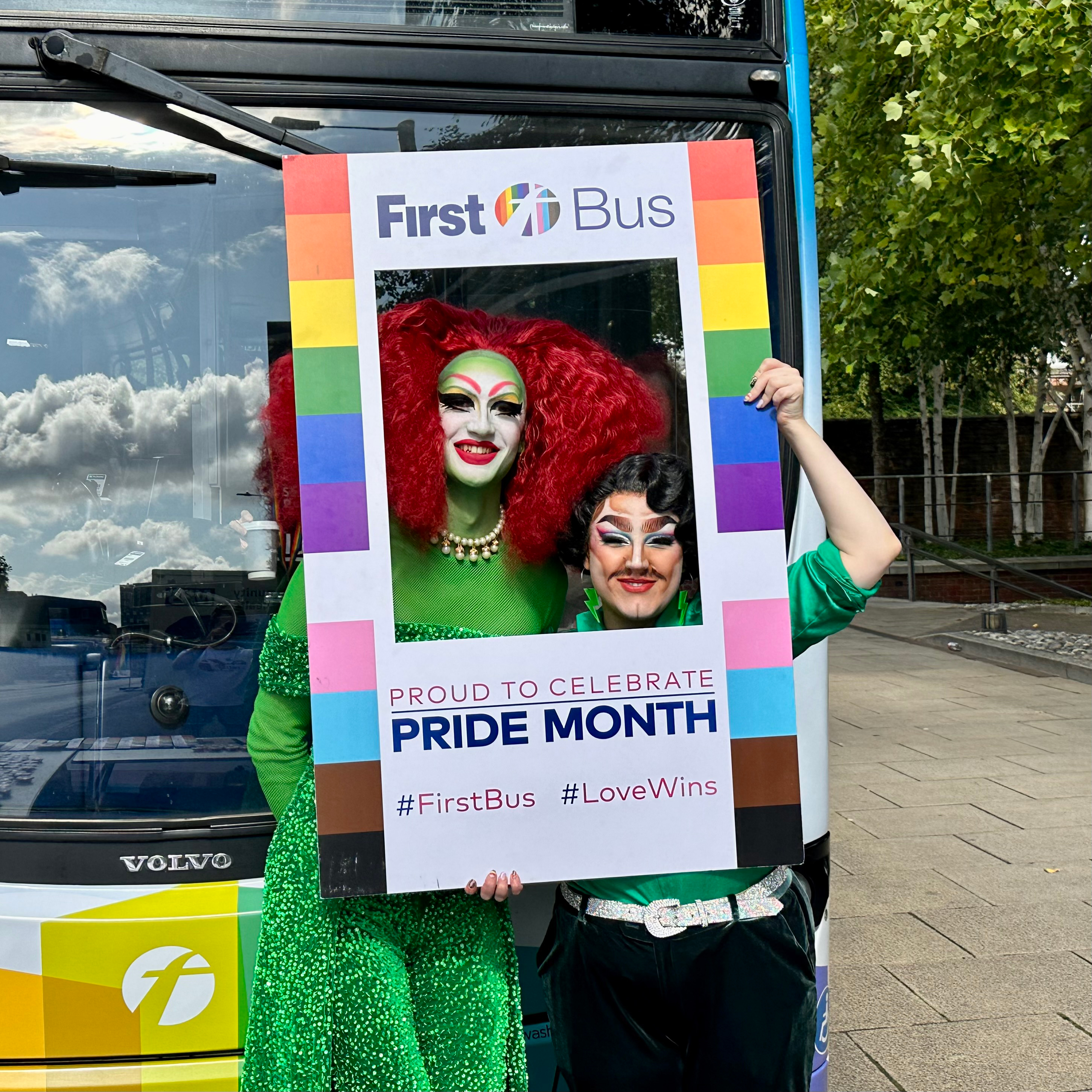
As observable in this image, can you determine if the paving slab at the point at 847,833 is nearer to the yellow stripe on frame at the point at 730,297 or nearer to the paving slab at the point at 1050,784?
the paving slab at the point at 1050,784

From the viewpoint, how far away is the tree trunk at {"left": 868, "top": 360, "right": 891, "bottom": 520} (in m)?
22.5

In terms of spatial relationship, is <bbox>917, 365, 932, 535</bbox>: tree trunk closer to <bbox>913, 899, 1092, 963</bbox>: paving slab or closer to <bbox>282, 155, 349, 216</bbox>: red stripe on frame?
<bbox>913, 899, 1092, 963</bbox>: paving slab

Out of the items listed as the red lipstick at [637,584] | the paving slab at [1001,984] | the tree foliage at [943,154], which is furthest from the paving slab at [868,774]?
the red lipstick at [637,584]

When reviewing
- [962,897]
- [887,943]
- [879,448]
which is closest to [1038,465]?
[879,448]

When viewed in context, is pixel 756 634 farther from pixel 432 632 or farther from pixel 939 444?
pixel 939 444

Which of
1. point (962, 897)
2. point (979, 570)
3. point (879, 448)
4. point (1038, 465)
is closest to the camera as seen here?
point (962, 897)

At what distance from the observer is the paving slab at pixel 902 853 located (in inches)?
224

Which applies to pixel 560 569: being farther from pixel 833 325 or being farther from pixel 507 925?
pixel 833 325

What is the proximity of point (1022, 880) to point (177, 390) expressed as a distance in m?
4.52

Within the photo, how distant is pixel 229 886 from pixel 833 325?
10444 millimetres

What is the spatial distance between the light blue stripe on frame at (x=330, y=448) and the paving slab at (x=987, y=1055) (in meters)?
2.69

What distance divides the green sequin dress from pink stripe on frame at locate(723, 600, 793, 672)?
1.16 ft

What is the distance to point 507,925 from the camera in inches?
83.6

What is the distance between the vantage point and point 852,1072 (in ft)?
12.0
